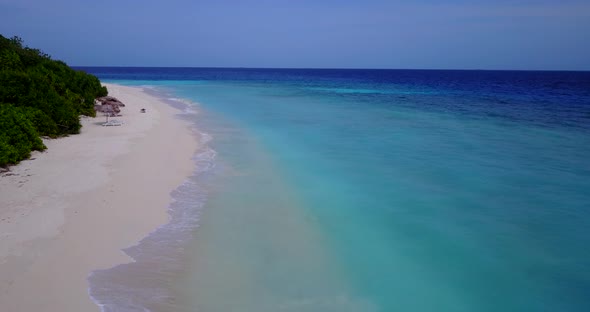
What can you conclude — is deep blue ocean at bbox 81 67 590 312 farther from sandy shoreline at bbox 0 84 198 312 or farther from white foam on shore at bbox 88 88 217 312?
sandy shoreline at bbox 0 84 198 312

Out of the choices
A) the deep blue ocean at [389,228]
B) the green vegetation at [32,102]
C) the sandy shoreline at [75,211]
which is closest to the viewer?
the sandy shoreline at [75,211]

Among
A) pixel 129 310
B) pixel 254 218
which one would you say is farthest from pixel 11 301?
pixel 254 218

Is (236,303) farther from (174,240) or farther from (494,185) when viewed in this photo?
(494,185)

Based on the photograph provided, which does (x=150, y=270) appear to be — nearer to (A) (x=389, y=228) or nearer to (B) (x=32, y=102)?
(A) (x=389, y=228)

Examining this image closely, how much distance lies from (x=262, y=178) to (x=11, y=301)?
6.18 metres

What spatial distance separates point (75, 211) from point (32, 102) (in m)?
7.75

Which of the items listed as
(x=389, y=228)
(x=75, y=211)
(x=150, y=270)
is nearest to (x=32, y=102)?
(x=75, y=211)

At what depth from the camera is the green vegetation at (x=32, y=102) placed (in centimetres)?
1000

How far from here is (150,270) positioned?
18.0ft

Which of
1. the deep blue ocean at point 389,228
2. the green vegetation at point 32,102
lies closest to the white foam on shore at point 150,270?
the deep blue ocean at point 389,228

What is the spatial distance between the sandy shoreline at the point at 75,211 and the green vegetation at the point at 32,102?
1.63ft

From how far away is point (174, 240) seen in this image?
20.9 ft

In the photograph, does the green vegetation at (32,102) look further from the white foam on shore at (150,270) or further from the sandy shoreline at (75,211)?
the white foam on shore at (150,270)

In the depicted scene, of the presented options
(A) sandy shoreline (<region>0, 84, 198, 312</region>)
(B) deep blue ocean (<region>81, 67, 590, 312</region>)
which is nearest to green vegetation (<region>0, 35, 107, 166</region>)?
(A) sandy shoreline (<region>0, 84, 198, 312</region>)
